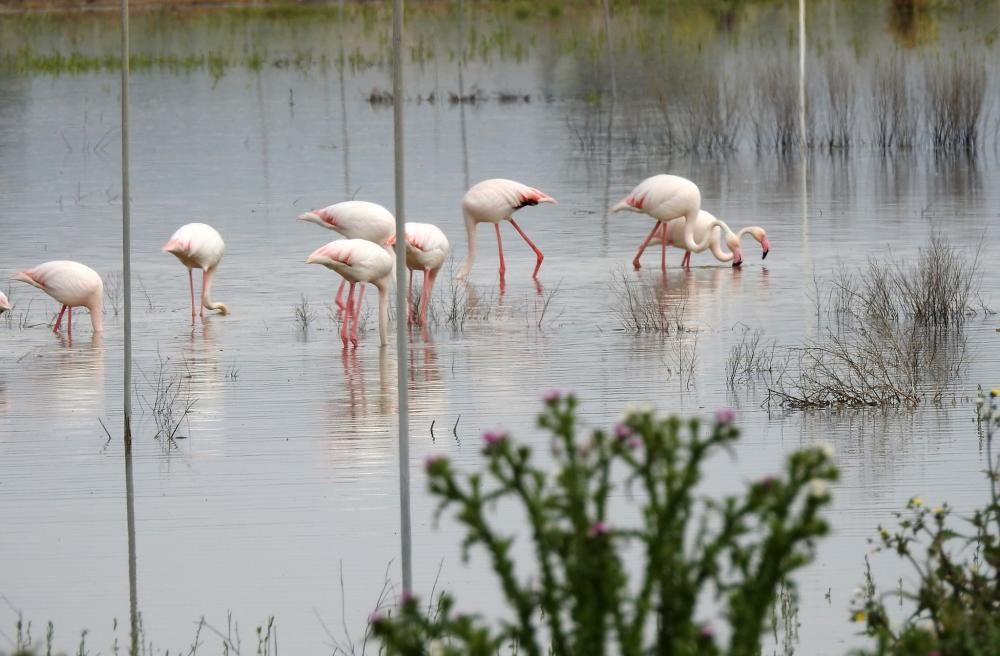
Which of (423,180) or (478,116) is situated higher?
(478,116)

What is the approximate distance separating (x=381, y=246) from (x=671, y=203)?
12.8 feet

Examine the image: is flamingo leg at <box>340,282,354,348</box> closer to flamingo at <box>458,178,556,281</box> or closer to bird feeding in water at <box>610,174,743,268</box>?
flamingo at <box>458,178,556,281</box>

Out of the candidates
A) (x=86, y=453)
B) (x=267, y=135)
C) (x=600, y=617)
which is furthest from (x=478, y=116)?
(x=600, y=617)

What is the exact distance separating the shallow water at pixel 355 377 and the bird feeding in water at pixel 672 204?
0.26 metres

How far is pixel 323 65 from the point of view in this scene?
49.6 meters

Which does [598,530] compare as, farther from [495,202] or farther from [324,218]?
[495,202]

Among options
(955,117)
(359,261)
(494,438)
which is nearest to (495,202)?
(359,261)

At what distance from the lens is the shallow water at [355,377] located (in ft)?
24.5

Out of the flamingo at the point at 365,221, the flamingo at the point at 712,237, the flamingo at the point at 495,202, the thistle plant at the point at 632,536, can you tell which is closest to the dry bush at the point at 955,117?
the flamingo at the point at 712,237

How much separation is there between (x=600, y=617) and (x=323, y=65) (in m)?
46.5

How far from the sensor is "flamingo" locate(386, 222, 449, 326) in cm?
1327

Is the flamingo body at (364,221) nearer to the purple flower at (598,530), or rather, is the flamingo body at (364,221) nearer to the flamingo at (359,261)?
the flamingo at (359,261)

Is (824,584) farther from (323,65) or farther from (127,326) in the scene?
(323,65)

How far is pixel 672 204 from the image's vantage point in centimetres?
1678
